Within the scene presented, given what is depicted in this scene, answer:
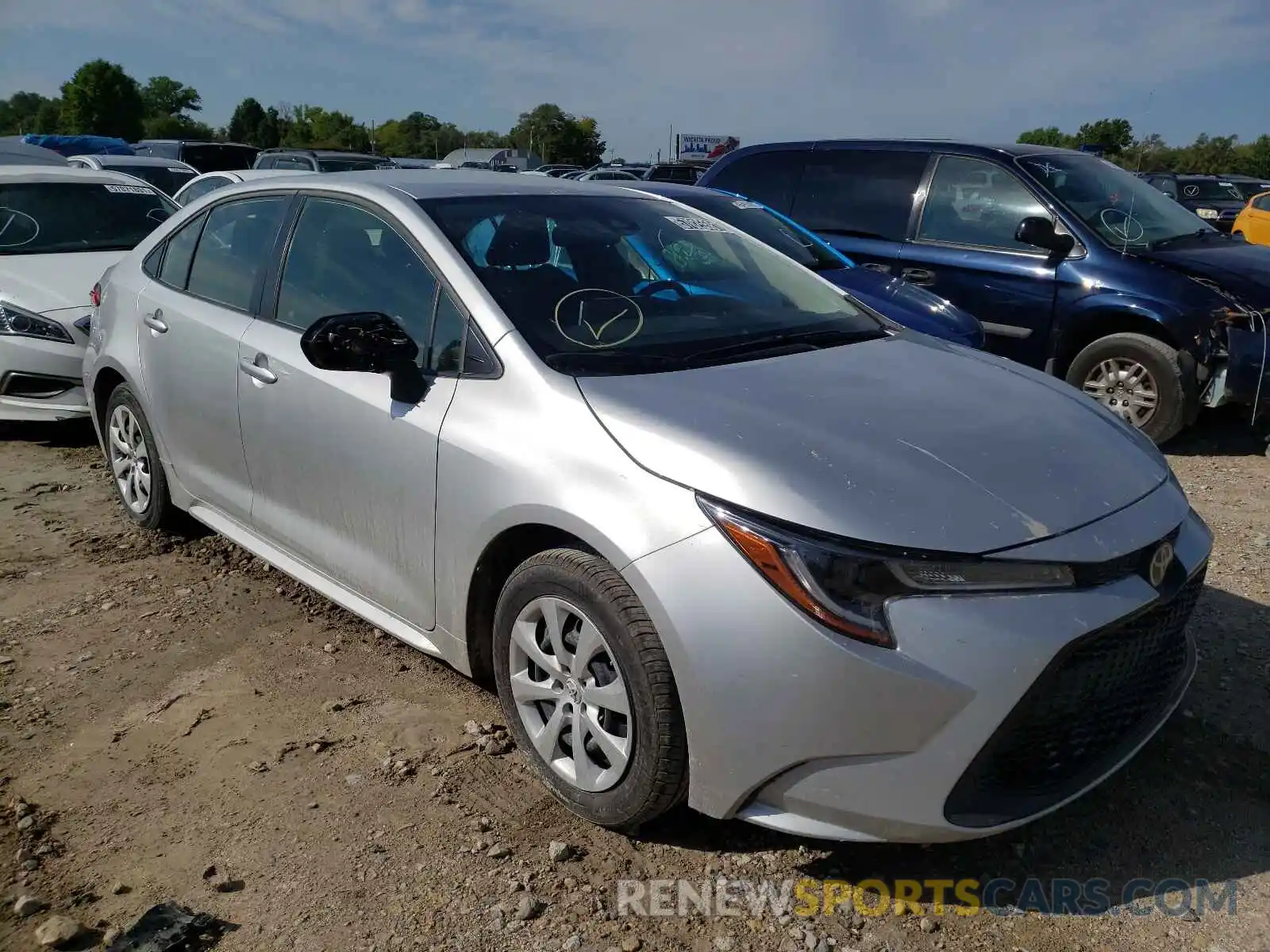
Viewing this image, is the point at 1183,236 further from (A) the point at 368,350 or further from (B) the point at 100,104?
(B) the point at 100,104

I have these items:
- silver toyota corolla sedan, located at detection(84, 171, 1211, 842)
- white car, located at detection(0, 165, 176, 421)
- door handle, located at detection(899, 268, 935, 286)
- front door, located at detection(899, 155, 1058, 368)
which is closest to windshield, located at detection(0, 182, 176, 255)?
white car, located at detection(0, 165, 176, 421)

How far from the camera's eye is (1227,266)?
20.7 ft

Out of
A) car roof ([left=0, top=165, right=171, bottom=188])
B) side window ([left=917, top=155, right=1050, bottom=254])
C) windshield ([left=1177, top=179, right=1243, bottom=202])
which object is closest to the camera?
side window ([left=917, top=155, right=1050, bottom=254])

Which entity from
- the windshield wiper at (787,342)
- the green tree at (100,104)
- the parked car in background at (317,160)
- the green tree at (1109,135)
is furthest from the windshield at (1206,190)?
the green tree at (100,104)

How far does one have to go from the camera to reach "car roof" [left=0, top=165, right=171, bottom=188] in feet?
24.2

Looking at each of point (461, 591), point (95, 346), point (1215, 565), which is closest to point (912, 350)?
point (461, 591)

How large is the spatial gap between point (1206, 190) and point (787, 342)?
21.0 meters

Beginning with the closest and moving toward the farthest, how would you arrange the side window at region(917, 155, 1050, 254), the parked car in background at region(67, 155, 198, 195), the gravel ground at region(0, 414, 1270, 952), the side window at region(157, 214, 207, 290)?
the gravel ground at region(0, 414, 1270, 952), the side window at region(157, 214, 207, 290), the side window at region(917, 155, 1050, 254), the parked car in background at region(67, 155, 198, 195)

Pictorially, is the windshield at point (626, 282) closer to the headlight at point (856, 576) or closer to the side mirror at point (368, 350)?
the side mirror at point (368, 350)

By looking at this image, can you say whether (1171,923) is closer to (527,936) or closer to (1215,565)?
(527,936)

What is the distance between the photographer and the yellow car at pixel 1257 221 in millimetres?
14312

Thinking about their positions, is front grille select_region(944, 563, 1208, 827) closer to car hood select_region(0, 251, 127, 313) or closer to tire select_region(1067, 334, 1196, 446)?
tire select_region(1067, 334, 1196, 446)

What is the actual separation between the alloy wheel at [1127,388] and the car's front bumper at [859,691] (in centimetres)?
439

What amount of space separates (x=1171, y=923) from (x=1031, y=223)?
5.00 m
